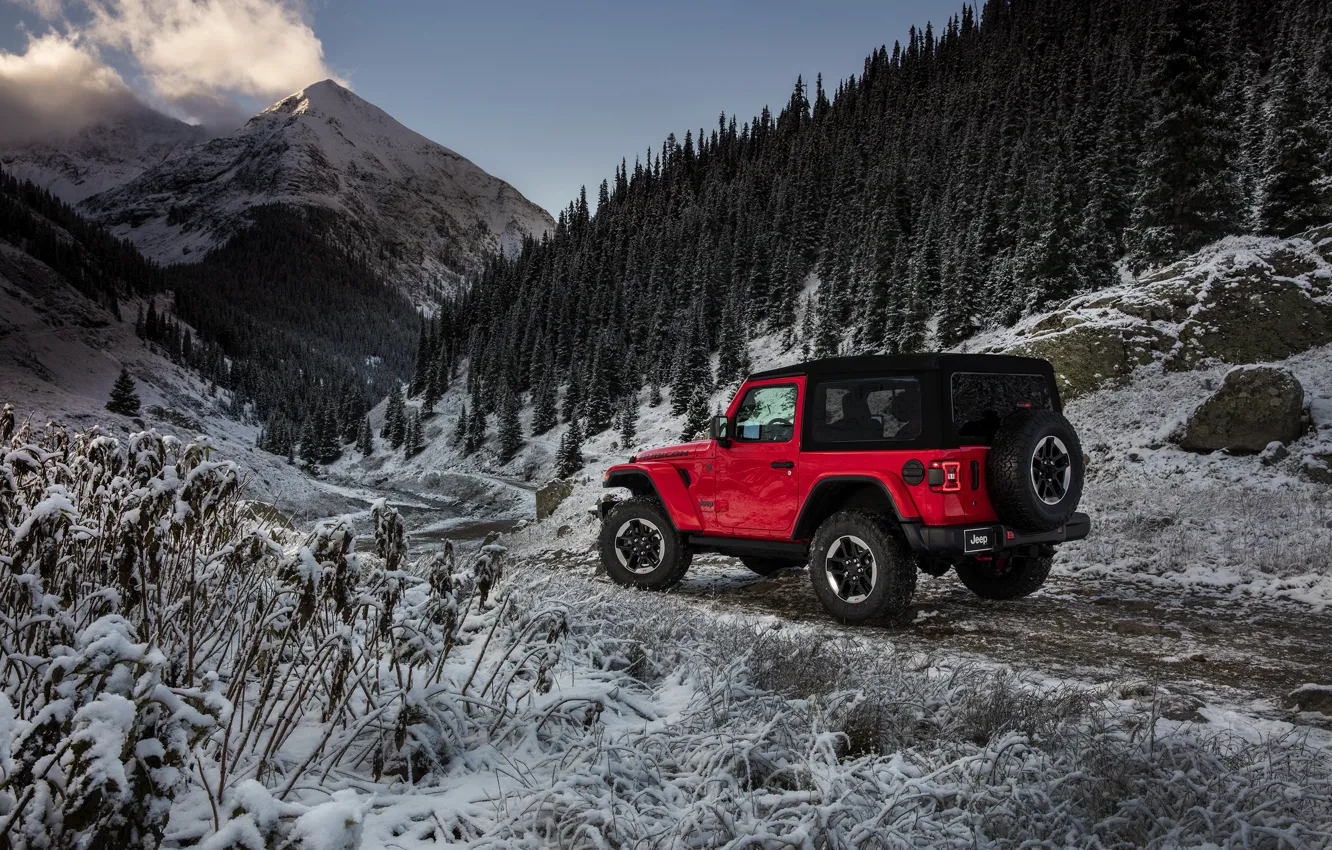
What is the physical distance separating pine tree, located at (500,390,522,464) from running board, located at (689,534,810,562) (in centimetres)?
4565

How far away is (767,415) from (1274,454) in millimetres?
9237

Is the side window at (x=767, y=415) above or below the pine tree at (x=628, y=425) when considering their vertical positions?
below

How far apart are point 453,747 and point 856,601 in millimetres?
4200

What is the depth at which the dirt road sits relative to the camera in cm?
454

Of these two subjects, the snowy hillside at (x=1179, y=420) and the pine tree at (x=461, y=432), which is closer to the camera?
the snowy hillside at (x=1179, y=420)

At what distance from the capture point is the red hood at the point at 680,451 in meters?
7.65

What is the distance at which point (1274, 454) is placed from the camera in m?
10.9

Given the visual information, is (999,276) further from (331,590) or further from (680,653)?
(331,590)

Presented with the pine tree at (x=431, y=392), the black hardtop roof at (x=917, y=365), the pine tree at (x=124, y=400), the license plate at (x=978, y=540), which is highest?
the pine tree at (x=431, y=392)

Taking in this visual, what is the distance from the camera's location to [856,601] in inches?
245

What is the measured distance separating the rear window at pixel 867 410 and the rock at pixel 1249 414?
350 inches

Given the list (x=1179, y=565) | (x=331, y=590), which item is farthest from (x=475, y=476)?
(x=331, y=590)

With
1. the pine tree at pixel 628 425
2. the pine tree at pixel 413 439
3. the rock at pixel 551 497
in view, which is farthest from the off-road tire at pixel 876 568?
the pine tree at pixel 413 439

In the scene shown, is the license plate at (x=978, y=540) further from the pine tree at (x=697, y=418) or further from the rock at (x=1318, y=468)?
the pine tree at (x=697, y=418)
